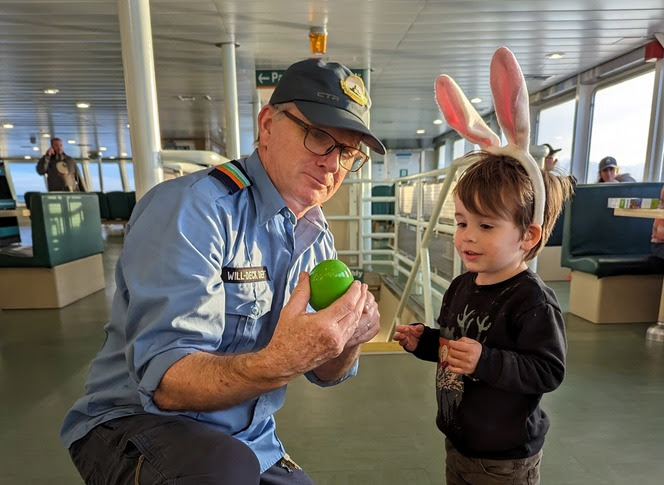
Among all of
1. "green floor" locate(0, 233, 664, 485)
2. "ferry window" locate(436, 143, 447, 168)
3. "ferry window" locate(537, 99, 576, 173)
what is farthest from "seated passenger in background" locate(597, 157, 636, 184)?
"ferry window" locate(436, 143, 447, 168)

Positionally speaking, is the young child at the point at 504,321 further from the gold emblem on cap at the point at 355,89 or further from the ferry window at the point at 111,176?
the ferry window at the point at 111,176

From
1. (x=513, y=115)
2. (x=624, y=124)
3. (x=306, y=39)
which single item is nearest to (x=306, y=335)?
(x=513, y=115)

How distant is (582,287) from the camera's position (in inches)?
150

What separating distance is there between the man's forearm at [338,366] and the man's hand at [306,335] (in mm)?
390

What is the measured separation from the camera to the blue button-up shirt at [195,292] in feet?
2.61

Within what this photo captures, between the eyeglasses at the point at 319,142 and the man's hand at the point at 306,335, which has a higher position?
the eyeglasses at the point at 319,142

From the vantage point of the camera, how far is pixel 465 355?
39.2 inches

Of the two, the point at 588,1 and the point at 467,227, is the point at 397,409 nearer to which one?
the point at 467,227

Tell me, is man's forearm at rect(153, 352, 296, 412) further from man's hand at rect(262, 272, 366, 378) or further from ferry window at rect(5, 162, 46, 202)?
ferry window at rect(5, 162, 46, 202)

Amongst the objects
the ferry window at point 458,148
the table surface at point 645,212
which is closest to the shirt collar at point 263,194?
the table surface at point 645,212

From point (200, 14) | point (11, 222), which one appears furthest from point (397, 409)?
point (11, 222)

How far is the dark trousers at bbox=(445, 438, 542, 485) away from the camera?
1.06 meters

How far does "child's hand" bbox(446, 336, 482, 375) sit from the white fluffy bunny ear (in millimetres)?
394

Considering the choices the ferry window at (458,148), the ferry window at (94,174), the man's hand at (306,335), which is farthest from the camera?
the ferry window at (94,174)
